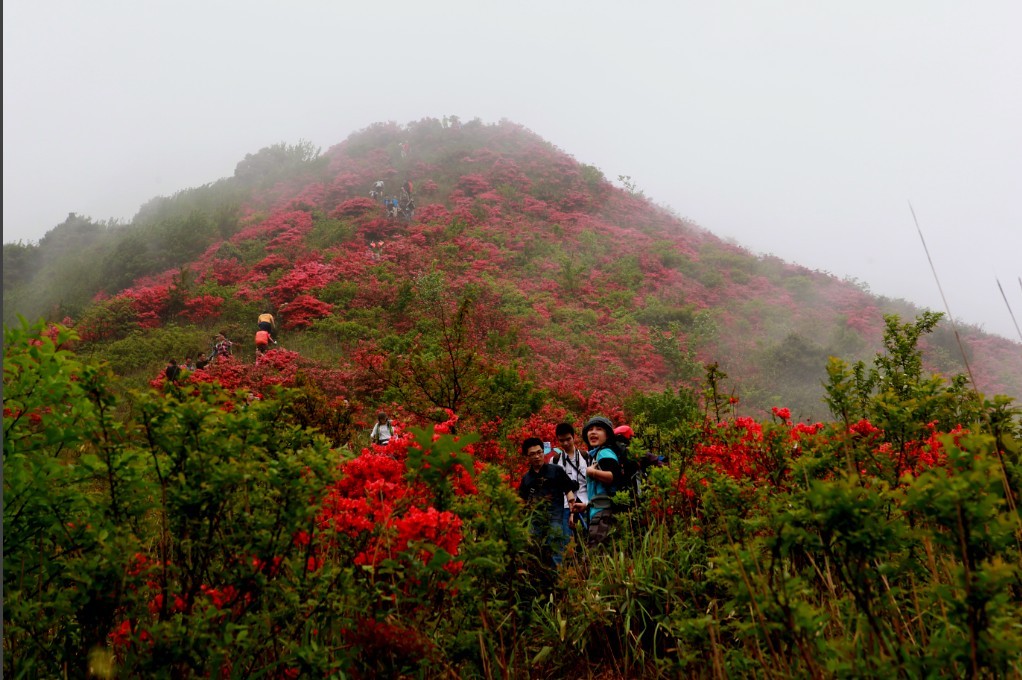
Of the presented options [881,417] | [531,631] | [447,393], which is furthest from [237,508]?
[447,393]

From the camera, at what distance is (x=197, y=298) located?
48.3 feet

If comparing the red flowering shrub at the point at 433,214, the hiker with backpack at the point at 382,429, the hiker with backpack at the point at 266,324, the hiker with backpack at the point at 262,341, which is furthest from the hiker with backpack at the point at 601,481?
the red flowering shrub at the point at 433,214

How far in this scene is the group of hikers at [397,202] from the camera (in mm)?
21969

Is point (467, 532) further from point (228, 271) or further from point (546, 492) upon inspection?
point (228, 271)

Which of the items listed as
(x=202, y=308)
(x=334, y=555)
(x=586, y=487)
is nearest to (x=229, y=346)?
(x=202, y=308)

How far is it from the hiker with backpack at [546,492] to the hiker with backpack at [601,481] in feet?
0.53

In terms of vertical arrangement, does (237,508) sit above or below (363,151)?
below

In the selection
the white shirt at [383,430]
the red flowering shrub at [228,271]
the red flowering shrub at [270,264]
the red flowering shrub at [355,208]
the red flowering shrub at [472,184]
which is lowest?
the white shirt at [383,430]

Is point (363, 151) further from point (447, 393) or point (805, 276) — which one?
point (447, 393)

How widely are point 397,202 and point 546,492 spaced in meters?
20.1

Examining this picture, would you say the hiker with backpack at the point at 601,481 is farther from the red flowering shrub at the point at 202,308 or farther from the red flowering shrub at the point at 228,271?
the red flowering shrub at the point at 228,271

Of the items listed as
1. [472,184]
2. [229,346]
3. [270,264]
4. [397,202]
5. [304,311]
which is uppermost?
[472,184]

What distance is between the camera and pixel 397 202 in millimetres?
22406

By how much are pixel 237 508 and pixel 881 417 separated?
4026 millimetres
